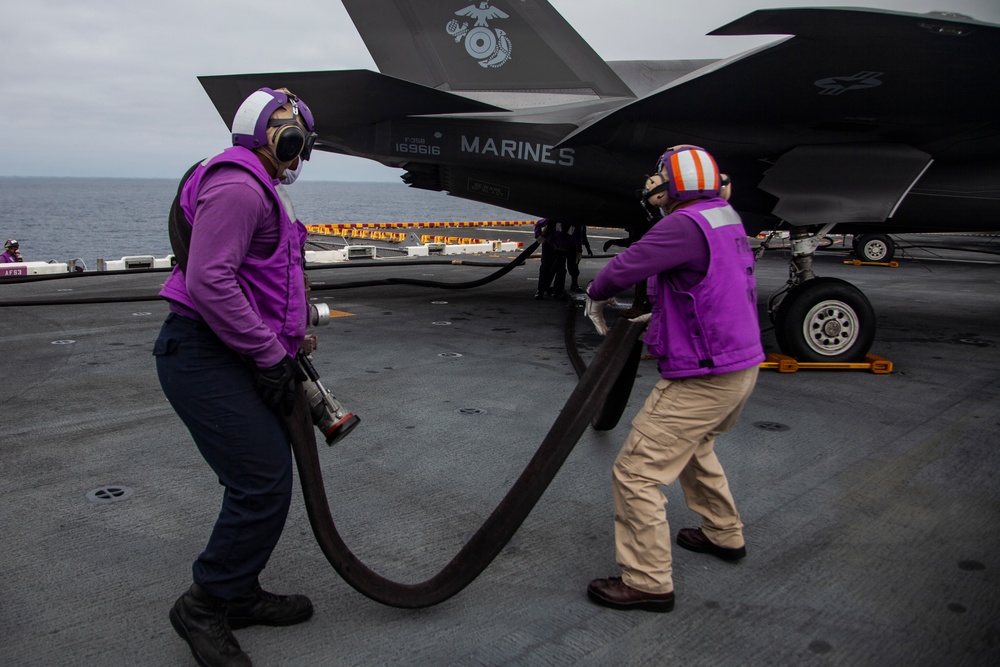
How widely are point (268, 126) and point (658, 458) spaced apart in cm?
197

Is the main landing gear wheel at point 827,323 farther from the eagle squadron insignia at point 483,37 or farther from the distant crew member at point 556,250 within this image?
the eagle squadron insignia at point 483,37

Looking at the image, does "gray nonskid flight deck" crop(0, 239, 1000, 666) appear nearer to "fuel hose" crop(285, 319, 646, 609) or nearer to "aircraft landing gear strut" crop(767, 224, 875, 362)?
"fuel hose" crop(285, 319, 646, 609)

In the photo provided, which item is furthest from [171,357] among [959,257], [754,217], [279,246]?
[959,257]

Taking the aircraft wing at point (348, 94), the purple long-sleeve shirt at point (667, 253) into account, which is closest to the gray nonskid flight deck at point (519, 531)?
the purple long-sleeve shirt at point (667, 253)

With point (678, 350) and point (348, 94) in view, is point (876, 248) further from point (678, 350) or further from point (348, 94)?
point (678, 350)

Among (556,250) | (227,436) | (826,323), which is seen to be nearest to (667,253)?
(227,436)

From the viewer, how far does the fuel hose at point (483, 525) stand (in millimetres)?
2830

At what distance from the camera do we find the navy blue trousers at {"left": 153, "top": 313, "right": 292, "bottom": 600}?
2635 mm

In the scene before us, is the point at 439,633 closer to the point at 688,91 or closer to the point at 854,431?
the point at 854,431

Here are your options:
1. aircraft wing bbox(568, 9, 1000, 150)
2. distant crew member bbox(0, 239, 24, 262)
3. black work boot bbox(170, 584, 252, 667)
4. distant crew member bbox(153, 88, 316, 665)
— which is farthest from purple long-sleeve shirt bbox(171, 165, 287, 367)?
distant crew member bbox(0, 239, 24, 262)

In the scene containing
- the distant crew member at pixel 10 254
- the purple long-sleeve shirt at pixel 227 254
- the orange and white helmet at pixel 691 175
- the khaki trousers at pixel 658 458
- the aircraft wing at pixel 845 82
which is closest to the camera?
the purple long-sleeve shirt at pixel 227 254

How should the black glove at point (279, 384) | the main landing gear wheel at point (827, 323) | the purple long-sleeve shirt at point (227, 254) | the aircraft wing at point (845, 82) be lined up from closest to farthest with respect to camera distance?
the purple long-sleeve shirt at point (227, 254), the black glove at point (279, 384), the aircraft wing at point (845, 82), the main landing gear wheel at point (827, 323)

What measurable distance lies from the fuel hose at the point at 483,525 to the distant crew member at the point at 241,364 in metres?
0.09

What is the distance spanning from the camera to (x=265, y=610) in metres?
2.94
